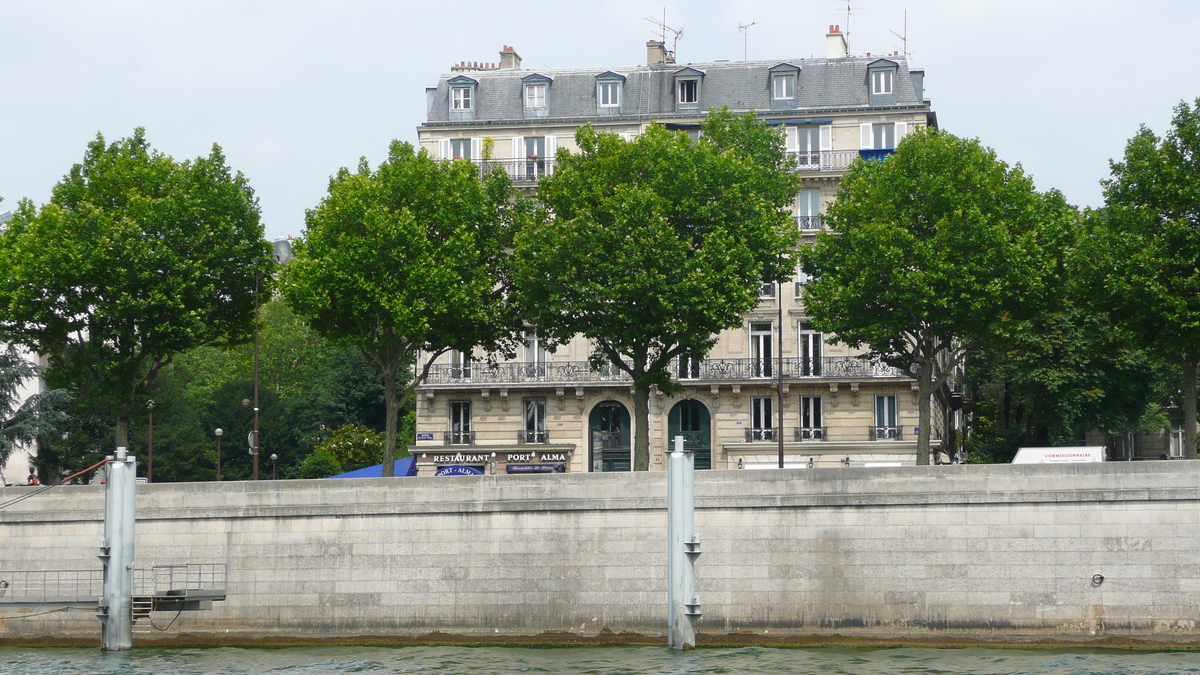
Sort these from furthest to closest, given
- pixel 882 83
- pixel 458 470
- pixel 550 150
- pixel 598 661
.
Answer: pixel 550 150
pixel 882 83
pixel 458 470
pixel 598 661

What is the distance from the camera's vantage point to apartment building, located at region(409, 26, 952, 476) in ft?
193

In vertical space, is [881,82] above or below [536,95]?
below

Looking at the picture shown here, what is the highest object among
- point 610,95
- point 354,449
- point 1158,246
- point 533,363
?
point 610,95

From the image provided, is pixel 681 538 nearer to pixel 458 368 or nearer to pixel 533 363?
pixel 533 363

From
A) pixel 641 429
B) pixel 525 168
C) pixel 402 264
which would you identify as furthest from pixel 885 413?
pixel 402 264

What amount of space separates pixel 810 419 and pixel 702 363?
497cm

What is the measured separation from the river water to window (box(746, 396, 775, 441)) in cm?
2549

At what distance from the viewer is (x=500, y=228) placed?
49.2 metres

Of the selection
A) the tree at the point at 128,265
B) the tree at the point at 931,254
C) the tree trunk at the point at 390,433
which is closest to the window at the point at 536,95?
the tree at the point at 128,265

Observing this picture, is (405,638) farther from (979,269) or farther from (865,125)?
Answer: (865,125)

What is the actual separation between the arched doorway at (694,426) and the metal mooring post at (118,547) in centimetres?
2959

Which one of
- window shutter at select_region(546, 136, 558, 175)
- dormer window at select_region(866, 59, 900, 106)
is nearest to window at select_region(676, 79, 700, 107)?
window shutter at select_region(546, 136, 558, 175)

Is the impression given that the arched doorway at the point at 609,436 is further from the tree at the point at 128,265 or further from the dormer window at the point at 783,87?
the tree at the point at 128,265

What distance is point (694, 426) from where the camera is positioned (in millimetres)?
60094
